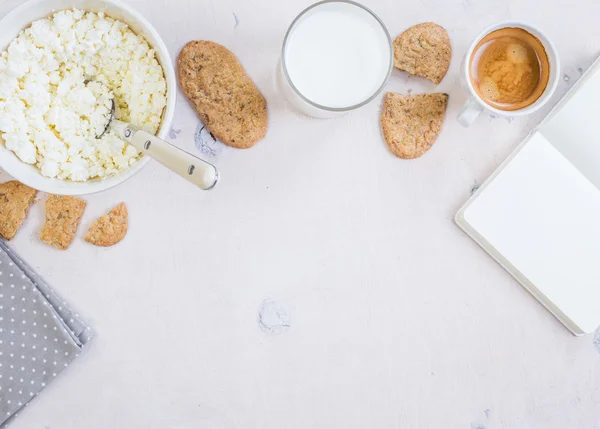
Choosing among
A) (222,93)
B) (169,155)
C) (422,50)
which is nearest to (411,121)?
(422,50)

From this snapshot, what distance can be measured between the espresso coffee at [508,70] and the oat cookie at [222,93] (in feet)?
1.08

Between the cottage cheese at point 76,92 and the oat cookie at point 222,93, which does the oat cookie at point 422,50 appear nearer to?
the oat cookie at point 222,93

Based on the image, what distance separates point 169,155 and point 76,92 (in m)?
0.22

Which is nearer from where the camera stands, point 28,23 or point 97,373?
point 28,23

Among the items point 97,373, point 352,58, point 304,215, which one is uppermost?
point 352,58

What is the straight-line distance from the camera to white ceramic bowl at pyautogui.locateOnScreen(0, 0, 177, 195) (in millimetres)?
833

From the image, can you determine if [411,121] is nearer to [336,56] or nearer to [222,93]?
[336,56]

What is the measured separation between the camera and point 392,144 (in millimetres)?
962

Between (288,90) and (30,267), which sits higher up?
(288,90)

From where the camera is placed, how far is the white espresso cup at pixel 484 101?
89 centimetres

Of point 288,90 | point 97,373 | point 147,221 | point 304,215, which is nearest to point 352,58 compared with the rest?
point 288,90

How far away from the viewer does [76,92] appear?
33.9 inches

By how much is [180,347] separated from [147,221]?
0.65 feet

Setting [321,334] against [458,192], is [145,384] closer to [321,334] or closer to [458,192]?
[321,334]
